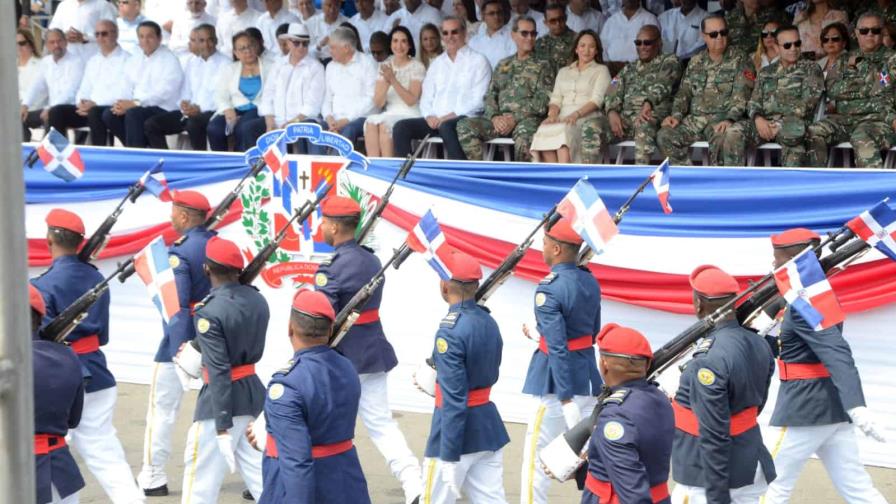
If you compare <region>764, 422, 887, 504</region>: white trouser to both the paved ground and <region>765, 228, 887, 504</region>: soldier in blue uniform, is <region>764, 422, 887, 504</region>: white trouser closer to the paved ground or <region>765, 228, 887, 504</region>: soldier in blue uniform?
<region>765, 228, 887, 504</region>: soldier in blue uniform

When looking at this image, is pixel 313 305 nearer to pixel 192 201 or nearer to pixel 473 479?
pixel 473 479

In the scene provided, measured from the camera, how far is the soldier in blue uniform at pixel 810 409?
6.19 m

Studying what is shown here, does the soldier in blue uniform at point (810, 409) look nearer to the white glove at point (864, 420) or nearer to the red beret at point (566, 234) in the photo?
the white glove at point (864, 420)

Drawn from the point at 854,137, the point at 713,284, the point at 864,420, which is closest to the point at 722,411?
the point at 713,284

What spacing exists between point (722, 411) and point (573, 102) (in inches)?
209

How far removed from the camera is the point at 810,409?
20.6ft

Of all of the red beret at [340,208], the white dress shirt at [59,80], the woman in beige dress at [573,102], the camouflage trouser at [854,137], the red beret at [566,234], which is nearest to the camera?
the red beret at [566,234]

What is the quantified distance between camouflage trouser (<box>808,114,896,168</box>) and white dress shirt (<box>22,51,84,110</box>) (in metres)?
7.63

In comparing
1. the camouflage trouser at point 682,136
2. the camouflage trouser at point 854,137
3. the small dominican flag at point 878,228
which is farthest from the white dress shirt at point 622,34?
the small dominican flag at point 878,228

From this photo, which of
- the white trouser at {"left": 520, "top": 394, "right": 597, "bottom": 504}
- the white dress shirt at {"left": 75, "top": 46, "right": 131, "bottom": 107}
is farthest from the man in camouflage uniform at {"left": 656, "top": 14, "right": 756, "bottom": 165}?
the white dress shirt at {"left": 75, "top": 46, "right": 131, "bottom": 107}

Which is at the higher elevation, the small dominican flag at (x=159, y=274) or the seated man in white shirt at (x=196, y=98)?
the seated man in white shirt at (x=196, y=98)

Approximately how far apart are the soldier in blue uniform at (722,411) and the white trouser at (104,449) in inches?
118

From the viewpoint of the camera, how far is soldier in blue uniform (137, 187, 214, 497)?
25.1 feet

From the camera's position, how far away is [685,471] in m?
5.68
